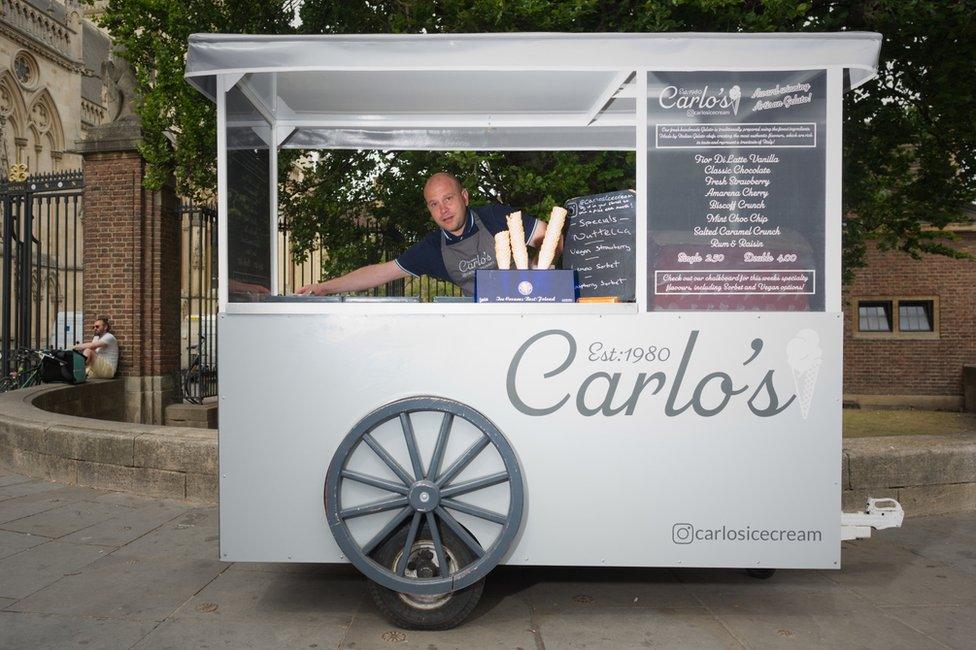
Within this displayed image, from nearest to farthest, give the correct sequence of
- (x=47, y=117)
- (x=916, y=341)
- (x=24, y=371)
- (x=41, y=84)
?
(x=24, y=371) → (x=916, y=341) → (x=41, y=84) → (x=47, y=117)

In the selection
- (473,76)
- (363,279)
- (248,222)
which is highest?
(473,76)

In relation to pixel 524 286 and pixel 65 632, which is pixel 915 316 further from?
pixel 65 632

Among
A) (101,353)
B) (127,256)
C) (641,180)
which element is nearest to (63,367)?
(101,353)

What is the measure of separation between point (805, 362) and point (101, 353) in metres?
9.60

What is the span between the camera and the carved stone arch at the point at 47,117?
32.0 m

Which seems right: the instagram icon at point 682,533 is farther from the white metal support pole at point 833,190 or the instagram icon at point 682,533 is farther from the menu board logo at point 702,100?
the menu board logo at point 702,100

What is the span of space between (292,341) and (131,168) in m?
8.47

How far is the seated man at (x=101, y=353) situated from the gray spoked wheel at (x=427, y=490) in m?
8.23

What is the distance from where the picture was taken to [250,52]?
325 cm

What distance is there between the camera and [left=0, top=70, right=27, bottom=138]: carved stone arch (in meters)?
29.9

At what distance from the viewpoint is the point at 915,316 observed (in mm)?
19188

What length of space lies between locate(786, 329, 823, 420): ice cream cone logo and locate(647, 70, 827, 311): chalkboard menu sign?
14 cm

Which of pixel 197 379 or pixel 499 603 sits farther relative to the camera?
pixel 197 379

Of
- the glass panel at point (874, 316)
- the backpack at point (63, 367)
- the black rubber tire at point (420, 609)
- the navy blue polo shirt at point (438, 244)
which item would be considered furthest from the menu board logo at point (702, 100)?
the glass panel at point (874, 316)
